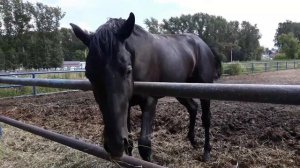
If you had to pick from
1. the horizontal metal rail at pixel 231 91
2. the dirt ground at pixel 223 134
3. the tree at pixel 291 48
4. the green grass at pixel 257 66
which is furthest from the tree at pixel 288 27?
the horizontal metal rail at pixel 231 91

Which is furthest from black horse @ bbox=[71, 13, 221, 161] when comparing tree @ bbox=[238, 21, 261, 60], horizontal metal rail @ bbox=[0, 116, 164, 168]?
tree @ bbox=[238, 21, 261, 60]

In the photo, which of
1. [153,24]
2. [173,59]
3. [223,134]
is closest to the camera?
[173,59]

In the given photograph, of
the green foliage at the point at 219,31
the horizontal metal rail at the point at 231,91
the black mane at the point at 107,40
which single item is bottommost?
the horizontal metal rail at the point at 231,91

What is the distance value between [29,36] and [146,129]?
44.0m

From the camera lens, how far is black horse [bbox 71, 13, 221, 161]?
2035 mm

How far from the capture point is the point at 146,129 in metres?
2.96

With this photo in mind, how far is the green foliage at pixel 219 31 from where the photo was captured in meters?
64.5

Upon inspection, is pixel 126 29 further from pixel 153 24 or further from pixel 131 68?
pixel 153 24

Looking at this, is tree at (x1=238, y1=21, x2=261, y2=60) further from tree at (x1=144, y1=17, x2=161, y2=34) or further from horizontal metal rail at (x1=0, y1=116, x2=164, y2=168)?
horizontal metal rail at (x1=0, y1=116, x2=164, y2=168)

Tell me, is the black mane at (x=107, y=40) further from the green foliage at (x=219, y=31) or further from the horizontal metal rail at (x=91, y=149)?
the green foliage at (x=219, y=31)

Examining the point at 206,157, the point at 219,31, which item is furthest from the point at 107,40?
the point at 219,31

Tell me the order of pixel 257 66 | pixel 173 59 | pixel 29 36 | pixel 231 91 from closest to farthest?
pixel 231 91
pixel 173 59
pixel 257 66
pixel 29 36

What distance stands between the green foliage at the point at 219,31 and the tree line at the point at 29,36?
20.4 m

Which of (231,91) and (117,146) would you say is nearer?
(231,91)
